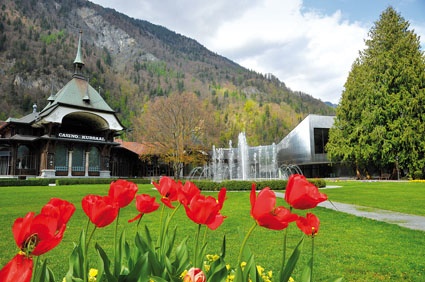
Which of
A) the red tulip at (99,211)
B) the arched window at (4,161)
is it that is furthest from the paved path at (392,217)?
the arched window at (4,161)

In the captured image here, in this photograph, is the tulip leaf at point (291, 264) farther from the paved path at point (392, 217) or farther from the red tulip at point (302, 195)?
the paved path at point (392, 217)

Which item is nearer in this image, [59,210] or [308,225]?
[59,210]

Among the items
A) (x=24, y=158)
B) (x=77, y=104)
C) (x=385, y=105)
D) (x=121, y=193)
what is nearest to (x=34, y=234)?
(x=121, y=193)

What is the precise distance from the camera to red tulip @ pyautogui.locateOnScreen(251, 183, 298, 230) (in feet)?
3.53

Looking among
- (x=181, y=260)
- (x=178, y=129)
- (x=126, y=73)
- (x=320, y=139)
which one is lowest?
(x=181, y=260)

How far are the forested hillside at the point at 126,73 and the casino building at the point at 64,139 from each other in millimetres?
5279

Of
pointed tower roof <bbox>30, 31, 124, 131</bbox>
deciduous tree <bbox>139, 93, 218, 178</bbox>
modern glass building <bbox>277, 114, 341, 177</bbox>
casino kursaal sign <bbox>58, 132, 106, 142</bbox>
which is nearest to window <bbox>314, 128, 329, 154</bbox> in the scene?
modern glass building <bbox>277, 114, 341, 177</bbox>

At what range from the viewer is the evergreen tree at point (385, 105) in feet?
97.1

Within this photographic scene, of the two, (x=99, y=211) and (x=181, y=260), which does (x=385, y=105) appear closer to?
(x=181, y=260)

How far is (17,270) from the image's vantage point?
2.48 ft

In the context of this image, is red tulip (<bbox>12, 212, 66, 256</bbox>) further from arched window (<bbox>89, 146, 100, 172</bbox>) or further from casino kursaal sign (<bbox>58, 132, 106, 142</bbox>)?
arched window (<bbox>89, 146, 100, 172</bbox>)

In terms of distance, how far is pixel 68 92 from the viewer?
120 feet

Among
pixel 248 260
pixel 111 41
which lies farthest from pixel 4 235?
pixel 111 41

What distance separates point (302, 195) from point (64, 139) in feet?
119
